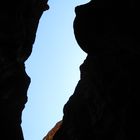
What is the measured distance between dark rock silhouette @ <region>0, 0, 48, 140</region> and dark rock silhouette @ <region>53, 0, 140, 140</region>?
18.5 feet

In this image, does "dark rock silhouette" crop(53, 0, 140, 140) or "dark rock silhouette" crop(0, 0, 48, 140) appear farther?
"dark rock silhouette" crop(0, 0, 48, 140)

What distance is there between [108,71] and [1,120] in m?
11.5

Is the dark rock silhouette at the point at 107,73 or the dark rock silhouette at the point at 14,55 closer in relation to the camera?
the dark rock silhouette at the point at 107,73

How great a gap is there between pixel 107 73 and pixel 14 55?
943 cm

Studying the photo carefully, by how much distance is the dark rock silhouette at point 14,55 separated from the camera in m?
27.9

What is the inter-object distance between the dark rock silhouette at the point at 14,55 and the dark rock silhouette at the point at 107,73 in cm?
565

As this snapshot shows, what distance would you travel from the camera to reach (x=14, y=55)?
30359 millimetres

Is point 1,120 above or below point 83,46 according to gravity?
below

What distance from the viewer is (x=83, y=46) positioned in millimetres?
30609

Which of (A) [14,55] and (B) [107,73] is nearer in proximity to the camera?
(B) [107,73]

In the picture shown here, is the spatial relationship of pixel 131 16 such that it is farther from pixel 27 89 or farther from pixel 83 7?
pixel 27 89

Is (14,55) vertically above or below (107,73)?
above

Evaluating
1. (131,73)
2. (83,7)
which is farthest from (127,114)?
(83,7)

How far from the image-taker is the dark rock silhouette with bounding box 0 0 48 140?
2788 centimetres
